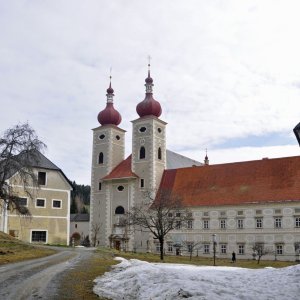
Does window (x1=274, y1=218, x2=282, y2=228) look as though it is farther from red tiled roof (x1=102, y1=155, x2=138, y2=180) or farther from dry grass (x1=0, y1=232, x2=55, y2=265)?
dry grass (x1=0, y1=232, x2=55, y2=265)

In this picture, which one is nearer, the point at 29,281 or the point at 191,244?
the point at 29,281

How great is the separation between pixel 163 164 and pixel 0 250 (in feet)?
121

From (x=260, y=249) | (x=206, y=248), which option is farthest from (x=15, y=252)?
(x=206, y=248)

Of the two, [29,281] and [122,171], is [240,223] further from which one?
Result: [29,281]

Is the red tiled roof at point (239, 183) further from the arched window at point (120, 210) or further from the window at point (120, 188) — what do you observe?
the arched window at point (120, 210)

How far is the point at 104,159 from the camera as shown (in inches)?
2569

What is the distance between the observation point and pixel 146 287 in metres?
13.6

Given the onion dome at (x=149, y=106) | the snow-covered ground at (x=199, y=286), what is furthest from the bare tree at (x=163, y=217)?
the snow-covered ground at (x=199, y=286)

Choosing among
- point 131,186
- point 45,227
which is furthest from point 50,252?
point 131,186

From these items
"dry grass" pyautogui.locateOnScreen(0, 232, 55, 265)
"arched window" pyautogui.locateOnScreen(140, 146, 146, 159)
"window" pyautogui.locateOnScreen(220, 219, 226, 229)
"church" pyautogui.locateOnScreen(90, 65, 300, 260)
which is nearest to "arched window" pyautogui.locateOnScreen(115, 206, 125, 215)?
"church" pyautogui.locateOnScreen(90, 65, 300, 260)

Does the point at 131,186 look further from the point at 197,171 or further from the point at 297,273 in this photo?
the point at 297,273


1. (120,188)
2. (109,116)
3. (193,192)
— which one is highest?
(109,116)

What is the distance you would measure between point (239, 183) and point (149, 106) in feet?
56.3

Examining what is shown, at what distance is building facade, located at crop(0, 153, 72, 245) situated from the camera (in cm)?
4672
